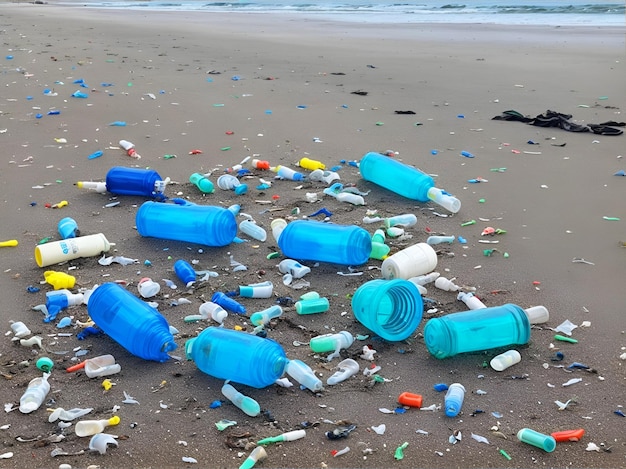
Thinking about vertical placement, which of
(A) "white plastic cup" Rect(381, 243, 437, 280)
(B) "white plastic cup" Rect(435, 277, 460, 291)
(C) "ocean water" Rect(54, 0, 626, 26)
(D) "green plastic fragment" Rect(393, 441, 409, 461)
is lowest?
(D) "green plastic fragment" Rect(393, 441, 409, 461)

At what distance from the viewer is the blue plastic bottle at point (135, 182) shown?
173 inches

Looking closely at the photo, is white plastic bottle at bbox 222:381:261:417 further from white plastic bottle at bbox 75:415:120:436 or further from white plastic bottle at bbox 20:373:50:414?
white plastic bottle at bbox 20:373:50:414

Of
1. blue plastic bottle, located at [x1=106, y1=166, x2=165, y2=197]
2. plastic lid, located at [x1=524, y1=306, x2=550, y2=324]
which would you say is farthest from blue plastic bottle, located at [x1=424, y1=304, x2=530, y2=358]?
blue plastic bottle, located at [x1=106, y1=166, x2=165, y2=197]

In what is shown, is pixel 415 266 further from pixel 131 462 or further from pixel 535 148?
pixel 535 148

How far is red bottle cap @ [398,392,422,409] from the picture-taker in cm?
246

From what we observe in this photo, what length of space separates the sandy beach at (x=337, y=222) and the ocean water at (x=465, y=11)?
7.37m

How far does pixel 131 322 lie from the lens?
110 inches

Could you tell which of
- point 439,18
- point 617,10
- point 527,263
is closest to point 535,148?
point 527,263

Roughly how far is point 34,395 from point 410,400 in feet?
4.33

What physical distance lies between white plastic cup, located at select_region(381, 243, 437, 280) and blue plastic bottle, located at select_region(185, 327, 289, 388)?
0.90 meters

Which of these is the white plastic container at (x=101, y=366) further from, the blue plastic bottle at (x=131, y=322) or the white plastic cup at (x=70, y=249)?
the white plastic cup at (x=70, y=249)

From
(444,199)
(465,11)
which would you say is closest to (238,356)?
(444,199)

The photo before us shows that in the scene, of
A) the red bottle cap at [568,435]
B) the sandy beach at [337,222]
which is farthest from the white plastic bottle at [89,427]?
the red bottle cap at [568,435]

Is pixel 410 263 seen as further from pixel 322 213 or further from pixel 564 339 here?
pixel 322 213
